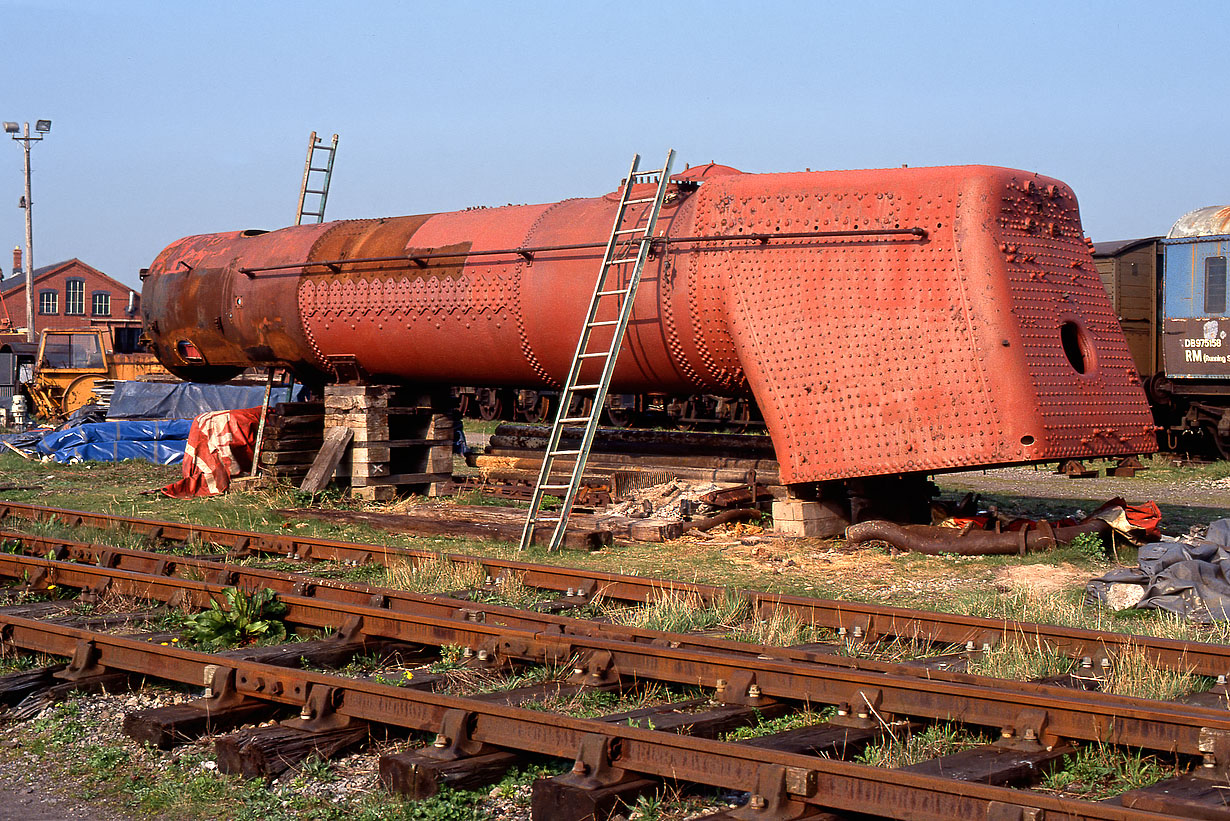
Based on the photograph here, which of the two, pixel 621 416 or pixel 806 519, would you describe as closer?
pixel 806 519

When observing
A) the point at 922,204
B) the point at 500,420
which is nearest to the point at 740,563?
the point at 922,204

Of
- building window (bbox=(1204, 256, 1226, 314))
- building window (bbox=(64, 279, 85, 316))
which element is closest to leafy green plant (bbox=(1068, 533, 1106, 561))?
building window (bbox=(1204, 256, 1226, 314))

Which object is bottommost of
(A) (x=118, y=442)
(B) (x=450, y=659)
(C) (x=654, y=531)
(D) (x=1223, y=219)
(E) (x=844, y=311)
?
(B) (x=450, y=659)

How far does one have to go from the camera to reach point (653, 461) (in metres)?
12.8

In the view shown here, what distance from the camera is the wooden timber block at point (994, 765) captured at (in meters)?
4.23

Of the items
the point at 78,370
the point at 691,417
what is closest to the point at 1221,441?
the point at 691,417

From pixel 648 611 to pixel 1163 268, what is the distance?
628 inches

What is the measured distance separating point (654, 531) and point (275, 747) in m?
6.19

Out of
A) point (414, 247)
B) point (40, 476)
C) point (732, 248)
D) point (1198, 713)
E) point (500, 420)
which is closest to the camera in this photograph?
point (1198, 713)

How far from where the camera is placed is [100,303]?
6769 centimetres

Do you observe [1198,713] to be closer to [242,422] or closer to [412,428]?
[412,428]

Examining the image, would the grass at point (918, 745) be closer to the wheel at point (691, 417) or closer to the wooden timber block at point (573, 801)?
the wooden timber block at point (573, 801)

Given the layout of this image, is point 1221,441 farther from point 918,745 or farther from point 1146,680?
point 918,745

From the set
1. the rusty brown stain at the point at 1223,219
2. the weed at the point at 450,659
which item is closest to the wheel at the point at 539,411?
the rusty brown stain at the point at 1223,219
